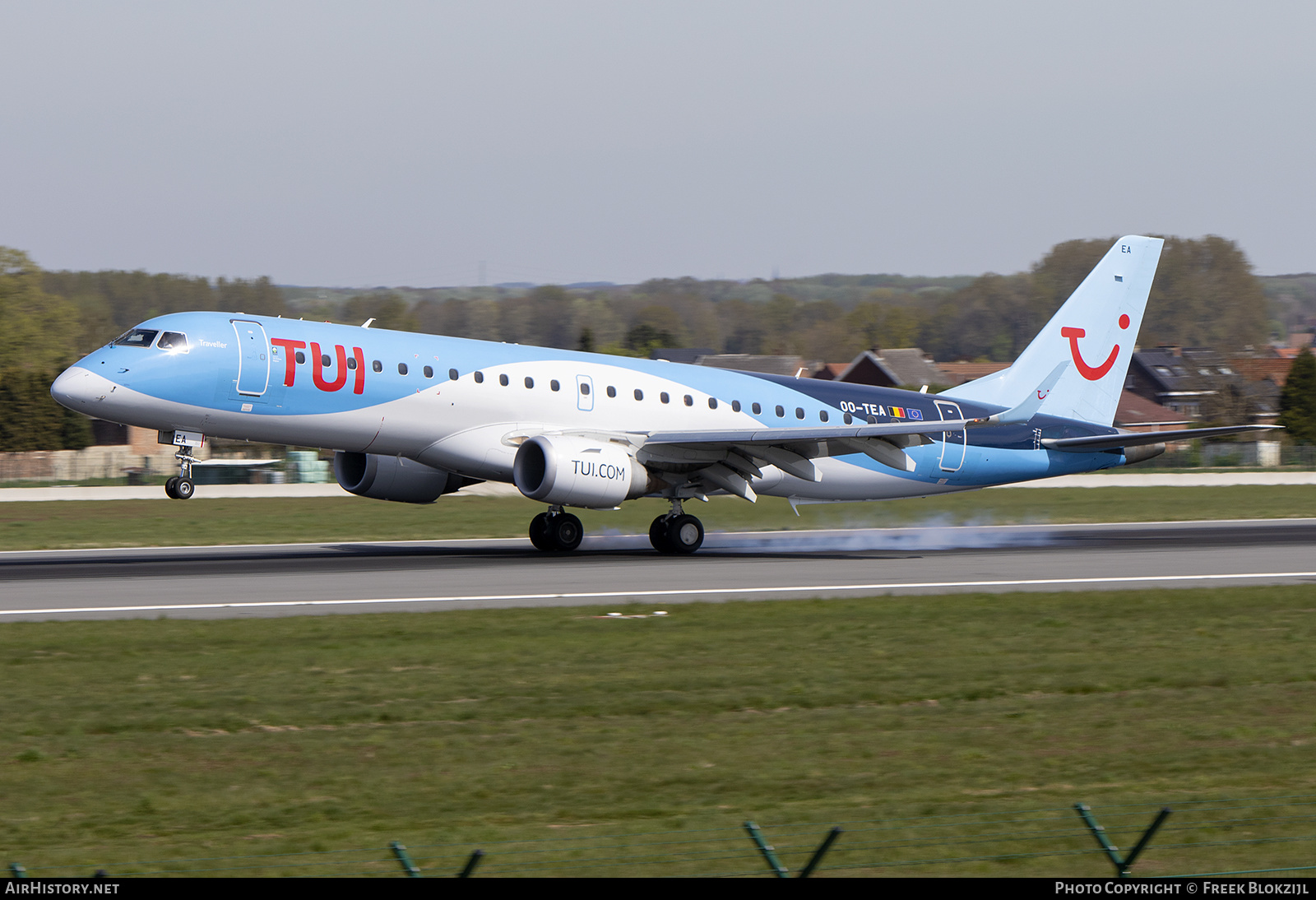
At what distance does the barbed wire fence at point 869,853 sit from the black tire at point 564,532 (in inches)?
808

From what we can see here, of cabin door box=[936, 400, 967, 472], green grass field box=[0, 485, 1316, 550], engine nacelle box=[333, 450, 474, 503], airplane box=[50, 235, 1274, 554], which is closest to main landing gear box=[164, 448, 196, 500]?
airplane box=[50, 235, 1274, 554]

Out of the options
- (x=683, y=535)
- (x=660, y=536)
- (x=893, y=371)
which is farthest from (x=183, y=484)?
(x=893, y=371)

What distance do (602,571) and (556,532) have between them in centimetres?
411

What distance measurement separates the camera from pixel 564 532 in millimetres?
29328

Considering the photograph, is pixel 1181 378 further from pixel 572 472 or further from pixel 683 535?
pixel 572 472

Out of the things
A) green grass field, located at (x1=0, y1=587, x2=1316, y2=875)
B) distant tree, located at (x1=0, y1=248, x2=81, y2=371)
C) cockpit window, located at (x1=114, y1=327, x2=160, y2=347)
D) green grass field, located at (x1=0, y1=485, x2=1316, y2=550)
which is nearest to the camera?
green grass field, located at (x1=0, y1=587, x2=1316, y2=875)

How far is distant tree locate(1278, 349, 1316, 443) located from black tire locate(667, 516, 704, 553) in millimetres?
79482

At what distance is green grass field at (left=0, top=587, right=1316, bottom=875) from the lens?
30.0 ft

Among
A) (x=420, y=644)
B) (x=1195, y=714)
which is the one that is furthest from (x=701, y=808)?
(x=420, y=644)

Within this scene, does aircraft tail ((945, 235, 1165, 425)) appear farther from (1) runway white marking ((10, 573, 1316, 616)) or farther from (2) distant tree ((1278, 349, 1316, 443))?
(2) distant tree ((1278, 349, 1316, 443))

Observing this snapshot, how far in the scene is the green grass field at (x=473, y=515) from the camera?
117 ft

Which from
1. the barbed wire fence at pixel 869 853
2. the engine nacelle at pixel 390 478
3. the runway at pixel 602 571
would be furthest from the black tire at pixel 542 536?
the barbed wire fence at pixel 869 853

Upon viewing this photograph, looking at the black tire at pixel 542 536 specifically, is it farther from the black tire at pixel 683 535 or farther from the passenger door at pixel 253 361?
the passenger door at pixel 253 361

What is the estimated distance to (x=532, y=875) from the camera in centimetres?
755
